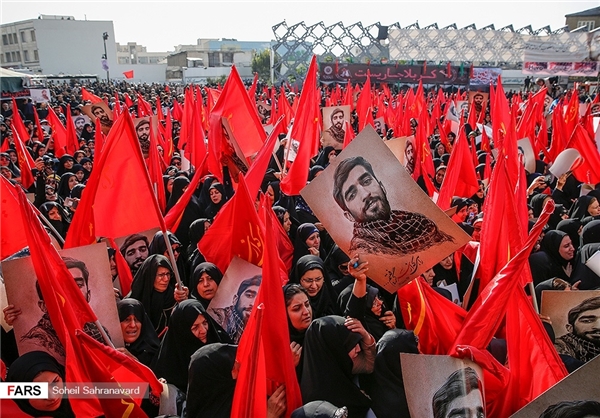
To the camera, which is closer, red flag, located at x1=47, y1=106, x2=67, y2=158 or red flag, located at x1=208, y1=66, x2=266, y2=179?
red flag, located at x1=208, y1=66, x2=266, y2=179

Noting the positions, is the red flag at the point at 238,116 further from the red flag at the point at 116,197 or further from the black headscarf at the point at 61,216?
the red flag at the point at 116,197

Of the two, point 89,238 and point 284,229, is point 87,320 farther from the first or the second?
point 284,229

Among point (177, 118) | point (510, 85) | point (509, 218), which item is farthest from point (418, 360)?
point (510, 85)

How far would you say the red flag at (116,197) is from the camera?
3721 millimetres

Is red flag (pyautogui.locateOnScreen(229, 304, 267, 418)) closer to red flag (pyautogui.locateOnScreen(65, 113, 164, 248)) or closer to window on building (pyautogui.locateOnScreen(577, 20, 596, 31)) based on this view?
red flag (pyautogui.locateOnScreen(65, 113, 164, 248))

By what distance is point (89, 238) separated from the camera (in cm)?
377

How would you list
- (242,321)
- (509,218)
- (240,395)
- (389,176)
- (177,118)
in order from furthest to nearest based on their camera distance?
1. (177,118)
2. (509,218)
3. (242,321)
4. (389,176)
5. (240,395)

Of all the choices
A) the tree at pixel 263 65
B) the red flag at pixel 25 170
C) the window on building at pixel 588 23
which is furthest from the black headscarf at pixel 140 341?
the tree at pixel 263 65

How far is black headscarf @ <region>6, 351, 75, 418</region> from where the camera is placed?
2.21 m

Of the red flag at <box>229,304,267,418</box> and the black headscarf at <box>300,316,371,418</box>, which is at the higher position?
the red flag at <box>229,304,267,418</box>

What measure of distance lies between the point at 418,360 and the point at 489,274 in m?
1.34

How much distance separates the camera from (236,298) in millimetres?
2945

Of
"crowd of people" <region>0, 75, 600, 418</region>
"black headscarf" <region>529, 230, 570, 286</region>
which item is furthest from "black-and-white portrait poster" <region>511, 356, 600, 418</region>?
"black headscarf" <region>529, 230, 570, 286</region>

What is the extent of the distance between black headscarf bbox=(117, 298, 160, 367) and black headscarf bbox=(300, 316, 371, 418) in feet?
3.34
